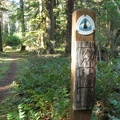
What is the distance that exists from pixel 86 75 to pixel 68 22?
15386 mm

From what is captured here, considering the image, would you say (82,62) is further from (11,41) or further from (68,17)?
(11,41)

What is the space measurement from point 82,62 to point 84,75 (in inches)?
8.5

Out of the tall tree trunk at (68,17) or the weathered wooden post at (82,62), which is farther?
the tall tree trunk at (68,17)

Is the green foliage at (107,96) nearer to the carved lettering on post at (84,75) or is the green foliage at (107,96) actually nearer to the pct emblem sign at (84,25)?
the carved lettering on post at (84,75)

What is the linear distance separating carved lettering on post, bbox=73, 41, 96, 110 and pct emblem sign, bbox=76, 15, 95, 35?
0.18 m

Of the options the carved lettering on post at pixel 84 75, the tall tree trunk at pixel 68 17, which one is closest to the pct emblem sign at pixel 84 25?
the carved lettering on post at pixel 84 75

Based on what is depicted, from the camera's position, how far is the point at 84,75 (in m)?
3.75

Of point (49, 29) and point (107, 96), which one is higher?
point (49, 29)

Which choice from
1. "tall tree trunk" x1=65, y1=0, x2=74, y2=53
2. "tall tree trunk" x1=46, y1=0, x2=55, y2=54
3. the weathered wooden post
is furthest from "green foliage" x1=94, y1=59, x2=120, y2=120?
"tall tree trunk" x1=46, y1=0, x2=55, y2=54

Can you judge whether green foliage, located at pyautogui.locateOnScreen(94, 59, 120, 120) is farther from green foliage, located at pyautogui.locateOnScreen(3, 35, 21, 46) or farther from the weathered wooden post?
green foliage, located at pyautogui.locateOnScreen(3, 35, 21, 46)

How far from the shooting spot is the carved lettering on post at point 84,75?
12.2ft

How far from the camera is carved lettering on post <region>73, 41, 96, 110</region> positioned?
3.72 m

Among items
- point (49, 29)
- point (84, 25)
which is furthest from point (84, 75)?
point (49, 29)

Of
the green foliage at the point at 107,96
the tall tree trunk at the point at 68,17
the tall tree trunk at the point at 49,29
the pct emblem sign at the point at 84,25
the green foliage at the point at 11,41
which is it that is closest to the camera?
the pct emblem sign at the point at 84,25
